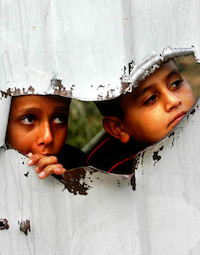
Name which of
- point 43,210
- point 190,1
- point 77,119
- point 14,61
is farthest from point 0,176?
point 77,119

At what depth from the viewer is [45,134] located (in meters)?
1.62

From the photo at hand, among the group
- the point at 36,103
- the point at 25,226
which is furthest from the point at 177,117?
the point at 25,226

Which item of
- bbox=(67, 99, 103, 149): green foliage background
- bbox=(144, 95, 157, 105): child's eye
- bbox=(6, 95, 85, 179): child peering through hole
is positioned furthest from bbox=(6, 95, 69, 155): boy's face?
bbox=(67, 99, 103, 149): green foliage background

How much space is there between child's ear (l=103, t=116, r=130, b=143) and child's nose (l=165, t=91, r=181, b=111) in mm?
310

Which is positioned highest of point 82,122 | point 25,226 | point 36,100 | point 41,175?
point 82,122

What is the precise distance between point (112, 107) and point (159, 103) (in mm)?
277

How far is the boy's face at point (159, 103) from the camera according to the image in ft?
5.08

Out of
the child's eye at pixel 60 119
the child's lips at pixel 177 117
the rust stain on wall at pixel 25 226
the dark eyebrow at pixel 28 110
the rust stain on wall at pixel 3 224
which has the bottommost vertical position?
the rust stain on wall at pixel 25 226

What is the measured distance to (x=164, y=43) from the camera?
1358 millimetres

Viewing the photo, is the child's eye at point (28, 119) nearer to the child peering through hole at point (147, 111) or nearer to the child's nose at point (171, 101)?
the child peering through hole at point (147, 111)

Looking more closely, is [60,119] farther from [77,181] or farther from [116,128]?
[77,181]

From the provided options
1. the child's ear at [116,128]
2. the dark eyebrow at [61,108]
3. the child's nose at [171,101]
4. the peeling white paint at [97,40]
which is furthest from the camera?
the child's ear at [116,128]

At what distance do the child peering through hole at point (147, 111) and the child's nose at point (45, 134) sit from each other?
259 mm

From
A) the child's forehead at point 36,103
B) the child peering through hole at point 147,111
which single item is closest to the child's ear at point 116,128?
the child peering through hole at point 147,111
